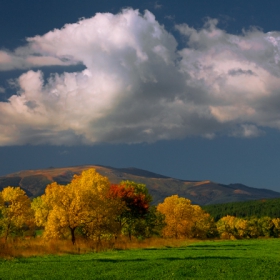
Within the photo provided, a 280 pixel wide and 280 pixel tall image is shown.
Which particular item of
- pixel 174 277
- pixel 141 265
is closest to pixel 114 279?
pixel 174 277

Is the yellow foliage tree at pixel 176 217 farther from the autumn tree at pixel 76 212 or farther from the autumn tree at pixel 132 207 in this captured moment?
the autumn tree at pixel 76 212

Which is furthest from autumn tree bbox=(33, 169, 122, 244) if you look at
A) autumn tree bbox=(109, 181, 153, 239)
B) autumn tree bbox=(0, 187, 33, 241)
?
autumn tree bbox=(0, 187, 33, 241)

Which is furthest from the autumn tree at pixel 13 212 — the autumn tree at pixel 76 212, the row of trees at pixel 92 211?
the autumn tree at pixel 76 212

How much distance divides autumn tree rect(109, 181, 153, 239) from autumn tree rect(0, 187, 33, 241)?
19.9 meters

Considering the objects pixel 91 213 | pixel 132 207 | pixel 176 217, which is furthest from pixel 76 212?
pixel 176 217

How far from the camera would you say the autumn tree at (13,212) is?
3063 inches

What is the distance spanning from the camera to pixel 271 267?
3519 centimetres

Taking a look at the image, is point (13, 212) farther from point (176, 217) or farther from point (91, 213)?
point (176, 217)

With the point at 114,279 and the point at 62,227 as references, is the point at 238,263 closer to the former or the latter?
the point at 114,279

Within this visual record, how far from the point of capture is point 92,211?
6325 centimetres

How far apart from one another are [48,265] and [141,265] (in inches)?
338

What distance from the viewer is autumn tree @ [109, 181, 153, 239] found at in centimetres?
8225

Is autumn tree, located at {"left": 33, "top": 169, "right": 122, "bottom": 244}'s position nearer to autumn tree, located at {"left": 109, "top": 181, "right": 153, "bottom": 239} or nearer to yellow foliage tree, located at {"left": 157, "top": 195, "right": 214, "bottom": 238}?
autumn tree, located at {"left": 109, "top": 181, "right": 153, "bottom": 239}

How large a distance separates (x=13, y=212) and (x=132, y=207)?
2604cm
